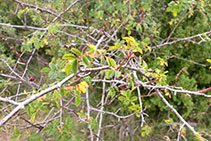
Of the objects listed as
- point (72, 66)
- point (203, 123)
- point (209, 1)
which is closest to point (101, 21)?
point (209, 1)

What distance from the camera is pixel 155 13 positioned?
2129 millimetres

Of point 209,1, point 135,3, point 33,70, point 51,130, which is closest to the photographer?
point 51,130

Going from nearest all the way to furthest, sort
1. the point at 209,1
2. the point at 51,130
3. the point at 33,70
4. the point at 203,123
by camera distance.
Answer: the point at 51,130
the point at 209,1
the point at 203,123
the point at 33,70

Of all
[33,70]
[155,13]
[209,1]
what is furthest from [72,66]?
[33,70]

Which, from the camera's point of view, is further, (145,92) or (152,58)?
(145,92)

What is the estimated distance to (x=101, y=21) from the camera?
2.15 meters

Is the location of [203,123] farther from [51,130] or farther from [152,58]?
[51,130]

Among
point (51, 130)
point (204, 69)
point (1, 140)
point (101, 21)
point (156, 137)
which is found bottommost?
point (156, 137)

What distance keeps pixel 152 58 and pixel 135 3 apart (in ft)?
2.49

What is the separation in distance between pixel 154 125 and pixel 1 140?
232cm

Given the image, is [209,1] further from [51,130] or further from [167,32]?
[51,130]

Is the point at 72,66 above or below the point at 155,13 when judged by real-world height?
below

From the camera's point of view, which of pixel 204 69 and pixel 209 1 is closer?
pixel 209 1

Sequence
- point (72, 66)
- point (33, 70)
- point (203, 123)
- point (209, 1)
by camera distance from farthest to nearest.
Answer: point (33, 70) < point (203, 123) < point (209, 1) < point (72, 66)
